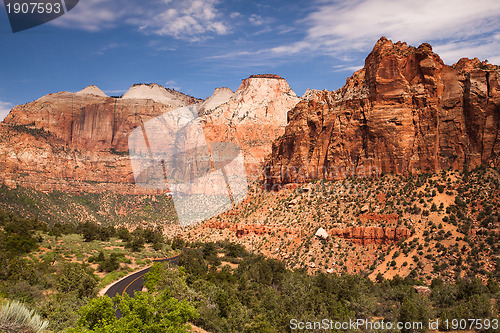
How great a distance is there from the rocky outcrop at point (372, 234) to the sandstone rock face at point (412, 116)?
1111cm

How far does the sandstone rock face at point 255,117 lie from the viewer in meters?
132

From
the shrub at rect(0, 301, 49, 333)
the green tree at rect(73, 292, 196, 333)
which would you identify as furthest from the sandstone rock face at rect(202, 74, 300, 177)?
the shrub at rect(0, 301, 49, 333)

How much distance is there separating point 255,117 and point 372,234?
4089 inches

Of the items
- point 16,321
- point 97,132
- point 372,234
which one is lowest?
point 372,234

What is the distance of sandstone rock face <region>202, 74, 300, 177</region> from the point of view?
433 feet

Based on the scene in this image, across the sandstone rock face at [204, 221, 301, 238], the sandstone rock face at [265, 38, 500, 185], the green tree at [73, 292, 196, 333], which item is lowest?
the sandstone rock face at [204, 221, 301, 238]

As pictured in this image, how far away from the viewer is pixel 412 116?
49.9 metres

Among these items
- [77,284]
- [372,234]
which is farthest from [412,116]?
[77,284]

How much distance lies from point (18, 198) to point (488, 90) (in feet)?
355

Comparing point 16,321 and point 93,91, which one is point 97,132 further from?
point 16,321

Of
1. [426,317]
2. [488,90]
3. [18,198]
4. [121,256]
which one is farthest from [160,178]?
[426,317]

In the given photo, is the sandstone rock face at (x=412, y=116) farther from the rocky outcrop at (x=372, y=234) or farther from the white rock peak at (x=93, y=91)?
the white rock peak at (x=93, y=91)

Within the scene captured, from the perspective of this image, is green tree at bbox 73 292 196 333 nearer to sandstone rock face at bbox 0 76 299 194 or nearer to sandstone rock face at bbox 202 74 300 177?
sandstone rock face at bbox 202 74 300 177

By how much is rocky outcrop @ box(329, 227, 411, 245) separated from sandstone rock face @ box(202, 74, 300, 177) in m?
74.3
